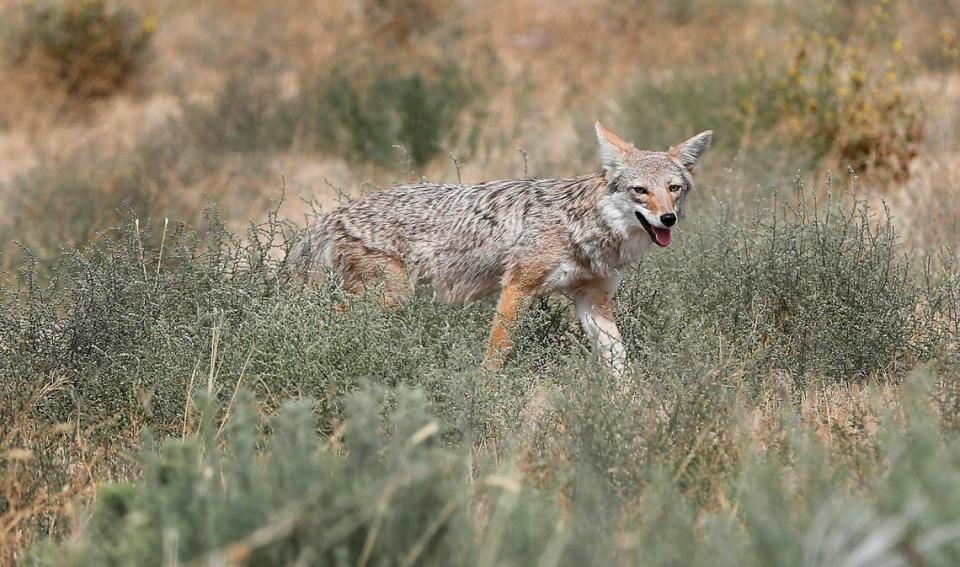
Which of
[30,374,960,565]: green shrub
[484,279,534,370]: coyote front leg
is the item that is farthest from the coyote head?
[30,374,960,565]: green shrub

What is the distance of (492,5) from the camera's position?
2070cm

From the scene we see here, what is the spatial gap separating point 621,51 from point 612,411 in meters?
13.4

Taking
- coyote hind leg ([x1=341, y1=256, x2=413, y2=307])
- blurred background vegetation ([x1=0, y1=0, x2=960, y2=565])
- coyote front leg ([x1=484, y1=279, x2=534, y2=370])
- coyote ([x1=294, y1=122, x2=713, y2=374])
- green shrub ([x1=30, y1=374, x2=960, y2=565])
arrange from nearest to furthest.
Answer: green shrub ([x1=30, y1=374, x2=960, y2=565]) < blurred background vegetation ([x1=0, y1=0, x2=960, y2=565]) < coyote front leg ([x1=484, y1=279, x2=534, y2=370]) < coyote ([x1=294, y1=122, x2=713, y2=374]) < coyote hind leg ([x1=341, y1=256, x2=413, y2=307])

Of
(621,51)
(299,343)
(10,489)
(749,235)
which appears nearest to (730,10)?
(621,51)

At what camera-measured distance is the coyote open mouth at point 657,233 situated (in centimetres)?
670

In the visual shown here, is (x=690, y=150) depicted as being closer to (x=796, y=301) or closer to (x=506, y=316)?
(x=796, y=301)

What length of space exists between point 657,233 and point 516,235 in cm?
85

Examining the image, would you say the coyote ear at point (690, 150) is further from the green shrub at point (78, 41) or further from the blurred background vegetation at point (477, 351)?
the green shrub at point (78, 41)

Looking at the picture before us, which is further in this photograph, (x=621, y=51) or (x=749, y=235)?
(x=621, y=51)

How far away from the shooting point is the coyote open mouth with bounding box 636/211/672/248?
6.70 meters

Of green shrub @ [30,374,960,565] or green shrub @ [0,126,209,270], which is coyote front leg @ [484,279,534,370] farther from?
green shrub @ [0,126,209,270]

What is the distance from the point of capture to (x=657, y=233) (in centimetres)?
672

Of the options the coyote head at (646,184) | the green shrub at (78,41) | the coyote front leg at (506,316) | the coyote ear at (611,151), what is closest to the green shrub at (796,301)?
the coyote head at (646,184)

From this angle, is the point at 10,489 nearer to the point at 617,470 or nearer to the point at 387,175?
the point at 617,470
